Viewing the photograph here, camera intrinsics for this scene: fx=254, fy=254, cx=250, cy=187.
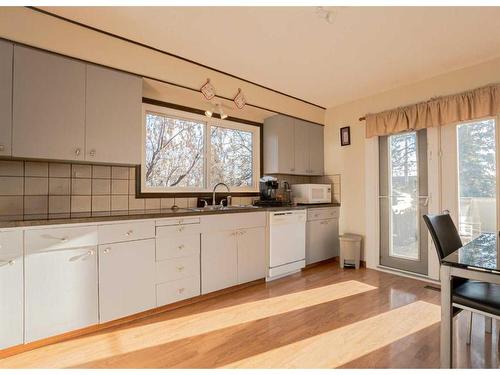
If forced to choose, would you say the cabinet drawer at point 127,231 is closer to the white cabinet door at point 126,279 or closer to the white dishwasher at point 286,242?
the white cabinet door at point 126,279

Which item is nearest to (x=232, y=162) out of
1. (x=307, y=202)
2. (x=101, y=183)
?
(x=307, y=202)

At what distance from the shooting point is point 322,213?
12.5 ft

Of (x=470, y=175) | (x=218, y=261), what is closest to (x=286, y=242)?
(x=218, y=261)

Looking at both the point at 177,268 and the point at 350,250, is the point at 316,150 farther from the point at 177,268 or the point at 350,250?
the point at 177,268

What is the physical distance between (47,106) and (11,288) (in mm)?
1313

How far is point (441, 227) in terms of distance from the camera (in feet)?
5.79

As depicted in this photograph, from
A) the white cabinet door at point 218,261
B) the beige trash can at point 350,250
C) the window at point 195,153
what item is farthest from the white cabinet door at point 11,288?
the beige trash can at point 350,250

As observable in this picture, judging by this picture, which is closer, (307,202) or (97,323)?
(97,323)

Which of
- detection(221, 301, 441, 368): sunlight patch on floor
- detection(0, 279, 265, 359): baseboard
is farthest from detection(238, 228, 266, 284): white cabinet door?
detection(221, 301, 441, 368): sunlight patch on floor

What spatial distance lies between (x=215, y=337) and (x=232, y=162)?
2214 millimetres

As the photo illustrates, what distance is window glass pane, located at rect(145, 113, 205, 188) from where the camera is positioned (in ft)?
9.34

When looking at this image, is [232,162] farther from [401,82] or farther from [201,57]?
[401,82]

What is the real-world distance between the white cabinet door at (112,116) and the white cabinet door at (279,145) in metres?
1.92

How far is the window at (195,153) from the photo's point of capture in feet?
9.37
